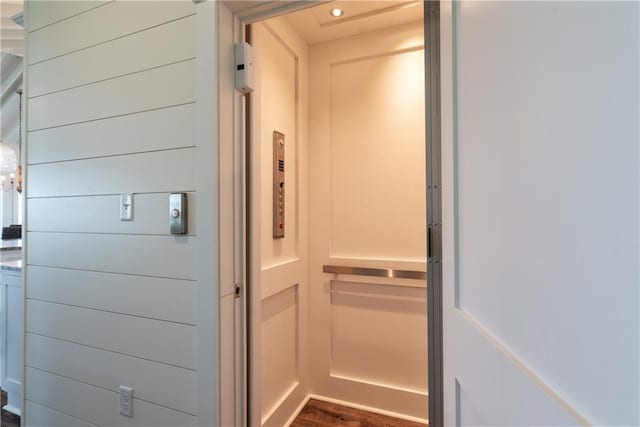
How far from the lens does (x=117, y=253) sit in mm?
1268

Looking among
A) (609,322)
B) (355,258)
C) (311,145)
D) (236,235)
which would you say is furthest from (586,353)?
(311,145)

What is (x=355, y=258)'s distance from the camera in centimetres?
198

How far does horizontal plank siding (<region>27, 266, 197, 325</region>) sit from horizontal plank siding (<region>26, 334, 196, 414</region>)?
0.67 feet

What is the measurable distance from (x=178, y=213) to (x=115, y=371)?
781mm

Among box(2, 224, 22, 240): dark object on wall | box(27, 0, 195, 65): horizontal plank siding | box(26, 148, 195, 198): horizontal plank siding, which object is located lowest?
box(2, 224, 22, 240): dark object on wall

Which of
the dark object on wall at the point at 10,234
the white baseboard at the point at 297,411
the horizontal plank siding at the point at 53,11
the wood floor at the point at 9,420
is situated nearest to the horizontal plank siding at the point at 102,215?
the horizontal plank siding at the point at 53,11

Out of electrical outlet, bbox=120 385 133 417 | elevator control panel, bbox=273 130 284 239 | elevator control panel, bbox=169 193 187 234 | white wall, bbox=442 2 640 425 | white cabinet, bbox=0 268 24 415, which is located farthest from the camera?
white cabinet, bbox=0 268 24 415

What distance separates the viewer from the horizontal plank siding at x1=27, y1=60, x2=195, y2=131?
1.16 meters

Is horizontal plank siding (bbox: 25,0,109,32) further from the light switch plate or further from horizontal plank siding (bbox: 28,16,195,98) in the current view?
the light switch plate

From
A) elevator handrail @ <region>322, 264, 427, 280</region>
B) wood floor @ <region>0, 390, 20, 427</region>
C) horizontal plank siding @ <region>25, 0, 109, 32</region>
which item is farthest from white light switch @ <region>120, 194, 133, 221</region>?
wood floor @ <region>0, 390, 20, 427</region>

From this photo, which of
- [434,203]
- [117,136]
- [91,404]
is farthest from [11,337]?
[434,203]

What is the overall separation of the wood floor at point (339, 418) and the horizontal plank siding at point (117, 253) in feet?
4.44

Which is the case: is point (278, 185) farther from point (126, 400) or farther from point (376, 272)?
point (126, 400)

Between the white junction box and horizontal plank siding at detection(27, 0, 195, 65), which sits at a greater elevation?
horizontal plank siding at detection(27, 0, 195, 65)
